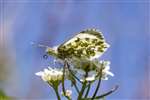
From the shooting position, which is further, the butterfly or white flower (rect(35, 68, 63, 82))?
white flower (rect(35, 68, 63, 82))

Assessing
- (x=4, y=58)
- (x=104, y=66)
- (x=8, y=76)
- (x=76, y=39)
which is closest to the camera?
(x=76, y=39)

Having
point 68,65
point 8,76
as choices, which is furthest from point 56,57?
point 8,76

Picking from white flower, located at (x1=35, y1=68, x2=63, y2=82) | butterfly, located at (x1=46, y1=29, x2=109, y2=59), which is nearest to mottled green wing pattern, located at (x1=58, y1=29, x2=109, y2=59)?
butterfly, located at (x1=46, y1=29, x2=109, y2=59)

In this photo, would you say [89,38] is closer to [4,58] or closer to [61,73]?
[61,73]

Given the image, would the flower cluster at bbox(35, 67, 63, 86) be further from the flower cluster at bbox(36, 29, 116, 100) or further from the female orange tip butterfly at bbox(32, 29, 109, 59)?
the female orange tip butterfly at bbox(32, 29, 109, 59)

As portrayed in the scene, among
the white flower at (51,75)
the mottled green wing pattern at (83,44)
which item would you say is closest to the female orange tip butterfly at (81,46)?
the mottled green wing pattern at (83,44)

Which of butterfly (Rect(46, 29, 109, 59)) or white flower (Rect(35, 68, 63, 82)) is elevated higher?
butterfly (Rect(46, 29, 109, 59))

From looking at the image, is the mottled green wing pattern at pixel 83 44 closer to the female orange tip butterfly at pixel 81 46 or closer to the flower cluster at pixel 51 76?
the female orange tip butterfly at pixel 81 46
